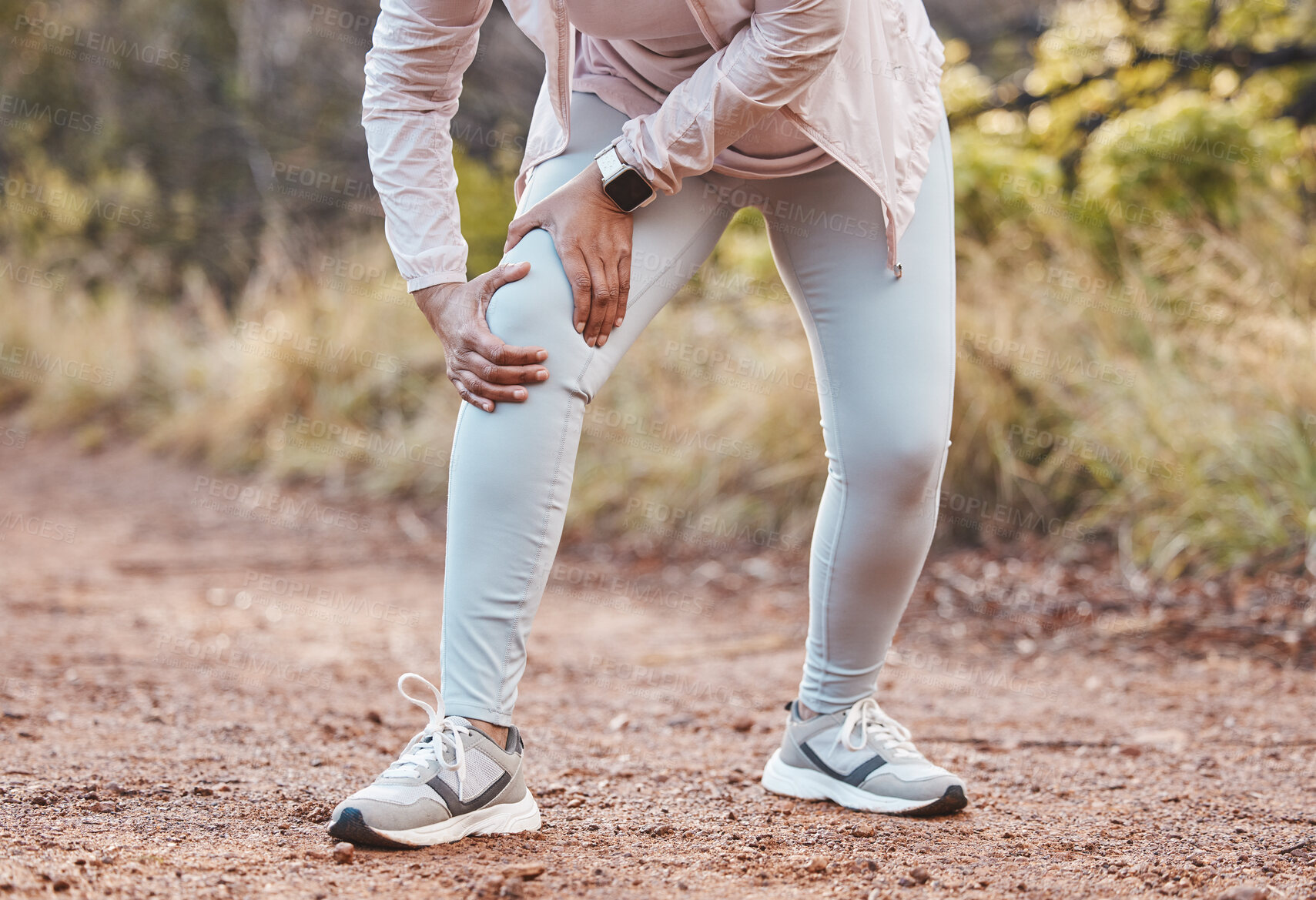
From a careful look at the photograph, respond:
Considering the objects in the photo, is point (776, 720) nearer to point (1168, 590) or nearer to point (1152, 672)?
point (1152, 672)

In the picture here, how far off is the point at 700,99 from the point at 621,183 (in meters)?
0.16

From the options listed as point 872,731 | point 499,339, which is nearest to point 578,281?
point 499,339

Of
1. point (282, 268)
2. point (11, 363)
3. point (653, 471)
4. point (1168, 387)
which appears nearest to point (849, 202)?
point (1168, 387)

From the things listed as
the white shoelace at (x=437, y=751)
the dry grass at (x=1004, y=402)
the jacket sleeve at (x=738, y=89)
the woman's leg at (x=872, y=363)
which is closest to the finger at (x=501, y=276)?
the jacket sleeve at (x=738, y=89)

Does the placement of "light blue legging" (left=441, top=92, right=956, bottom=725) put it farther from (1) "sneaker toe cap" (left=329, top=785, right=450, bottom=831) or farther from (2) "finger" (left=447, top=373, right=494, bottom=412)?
(1) "sneaker toe cap" (left=329, top=785, right=450, bottom=831)

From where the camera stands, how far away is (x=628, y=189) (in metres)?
1.63

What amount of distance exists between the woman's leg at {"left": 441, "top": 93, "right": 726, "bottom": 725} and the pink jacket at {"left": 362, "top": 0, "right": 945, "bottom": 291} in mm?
164

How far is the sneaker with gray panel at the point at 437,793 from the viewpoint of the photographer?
1.57m

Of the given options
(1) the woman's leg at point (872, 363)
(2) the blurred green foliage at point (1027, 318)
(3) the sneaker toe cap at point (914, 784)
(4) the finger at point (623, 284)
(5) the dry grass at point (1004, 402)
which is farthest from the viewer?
(2) the blurred green foliage at point (1027, 318)

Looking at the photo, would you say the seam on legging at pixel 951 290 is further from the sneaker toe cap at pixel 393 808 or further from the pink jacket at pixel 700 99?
the sneaker toe cap at pixel 393 808

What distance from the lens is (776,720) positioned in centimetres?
286

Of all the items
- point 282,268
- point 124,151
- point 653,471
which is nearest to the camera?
point 653,471

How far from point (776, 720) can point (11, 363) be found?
852cm

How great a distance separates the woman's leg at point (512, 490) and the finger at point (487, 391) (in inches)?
0.5
